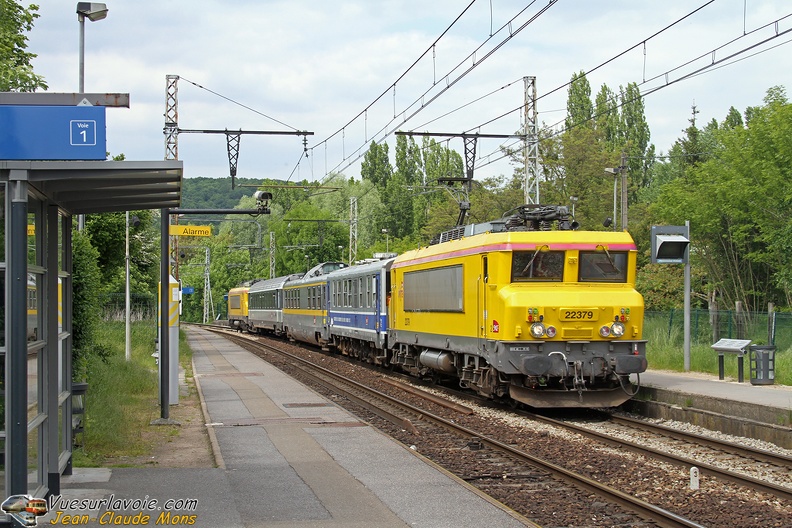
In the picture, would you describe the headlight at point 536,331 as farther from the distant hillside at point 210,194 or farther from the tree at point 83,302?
the distant hillside at point 210,194

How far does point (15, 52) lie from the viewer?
25.1 metres

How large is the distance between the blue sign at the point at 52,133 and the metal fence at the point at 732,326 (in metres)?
17.9

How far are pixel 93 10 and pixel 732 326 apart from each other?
52.7 ft

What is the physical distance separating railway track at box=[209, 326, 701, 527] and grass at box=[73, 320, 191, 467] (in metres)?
3.66

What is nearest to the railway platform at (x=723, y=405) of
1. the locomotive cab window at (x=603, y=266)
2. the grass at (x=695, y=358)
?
the grass at (x=695, y=358)

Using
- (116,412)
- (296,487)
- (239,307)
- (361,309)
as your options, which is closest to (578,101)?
(239,307)

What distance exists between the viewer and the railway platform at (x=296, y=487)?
7.47m

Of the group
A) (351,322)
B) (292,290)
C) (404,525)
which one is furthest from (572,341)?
(292,290)

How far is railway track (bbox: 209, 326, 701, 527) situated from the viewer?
7988 millimetres

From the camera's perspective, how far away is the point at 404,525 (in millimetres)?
7285

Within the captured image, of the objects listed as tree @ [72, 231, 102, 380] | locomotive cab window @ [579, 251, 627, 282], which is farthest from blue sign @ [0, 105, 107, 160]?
locomotive cab window @ [579, 251, 627, 282]

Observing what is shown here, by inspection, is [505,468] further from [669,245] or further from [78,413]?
[669,245]

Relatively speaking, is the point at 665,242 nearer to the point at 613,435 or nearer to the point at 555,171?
the point at 613,435

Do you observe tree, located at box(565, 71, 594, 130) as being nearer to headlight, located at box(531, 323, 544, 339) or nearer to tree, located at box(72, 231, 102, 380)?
headlight, located at box(531, 323, 544, 339)
